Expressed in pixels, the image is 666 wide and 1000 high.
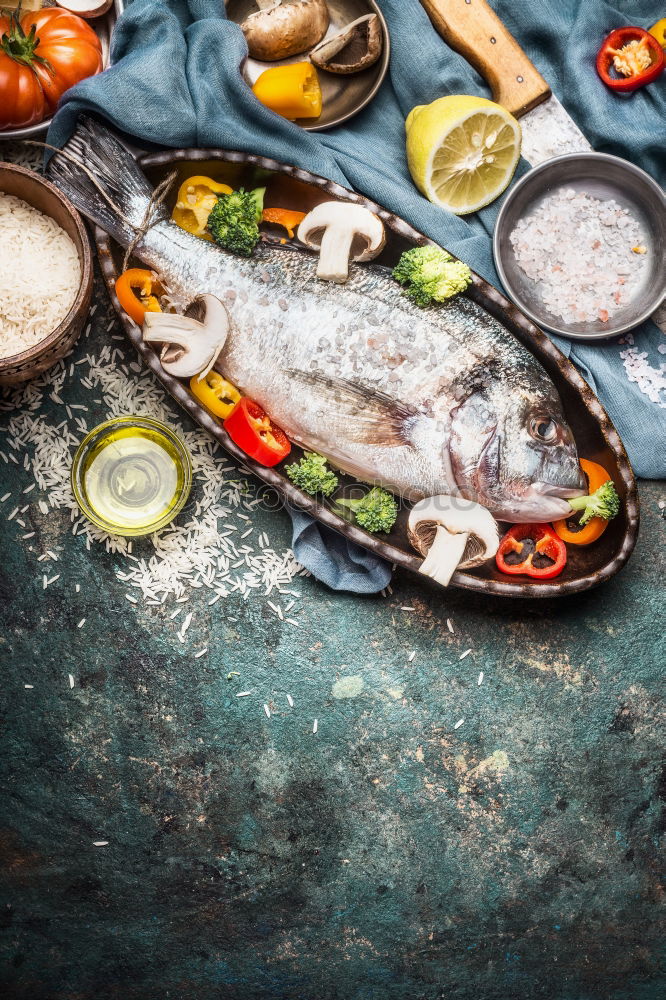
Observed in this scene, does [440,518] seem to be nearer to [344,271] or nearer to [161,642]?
[344,271]

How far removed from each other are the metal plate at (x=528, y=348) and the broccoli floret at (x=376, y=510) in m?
0.05

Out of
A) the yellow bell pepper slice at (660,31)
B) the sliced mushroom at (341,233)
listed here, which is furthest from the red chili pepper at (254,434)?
the yellow bell pepper slice at (660,31)

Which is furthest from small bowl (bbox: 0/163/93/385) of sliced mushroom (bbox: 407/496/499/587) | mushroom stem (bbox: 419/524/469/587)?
mushroom stem (bbox: 419/524/469/587)

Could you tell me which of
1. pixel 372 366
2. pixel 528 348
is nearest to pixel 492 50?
pixel 528 348

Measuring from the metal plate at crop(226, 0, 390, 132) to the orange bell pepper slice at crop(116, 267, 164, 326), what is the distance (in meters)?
1.18

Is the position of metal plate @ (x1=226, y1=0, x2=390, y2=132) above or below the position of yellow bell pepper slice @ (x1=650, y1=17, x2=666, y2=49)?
below

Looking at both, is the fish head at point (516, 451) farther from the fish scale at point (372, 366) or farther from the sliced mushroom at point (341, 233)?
the sliced mushroom at point (341, 233)

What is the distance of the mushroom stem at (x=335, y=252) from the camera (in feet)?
11.6

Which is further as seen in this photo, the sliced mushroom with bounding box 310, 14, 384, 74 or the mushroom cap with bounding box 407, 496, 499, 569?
the sliced mushroom with bounding box 310, 14, 384, 74

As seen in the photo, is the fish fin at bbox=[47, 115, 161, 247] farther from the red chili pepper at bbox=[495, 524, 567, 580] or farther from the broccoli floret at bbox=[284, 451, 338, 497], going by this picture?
the red chili pepper at bbox=[495, 524, 567, 580]

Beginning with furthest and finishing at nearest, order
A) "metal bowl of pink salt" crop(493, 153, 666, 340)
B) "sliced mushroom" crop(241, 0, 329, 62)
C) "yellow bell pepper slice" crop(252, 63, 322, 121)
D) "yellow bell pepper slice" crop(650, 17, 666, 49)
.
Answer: "yellow bell pepper slice" crop(650, 17, 666, 49) < "metal bowl of pink salt" crop(493, 153, 666, 340) < "sliced mushroom" crop(241, 0, 329, 62) < "yellow bell pepper slice" crop(252, 63, 322, 121)

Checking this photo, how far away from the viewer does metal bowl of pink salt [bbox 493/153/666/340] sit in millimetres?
3908

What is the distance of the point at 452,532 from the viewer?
3.53 m

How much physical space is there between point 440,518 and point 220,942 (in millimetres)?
2507
